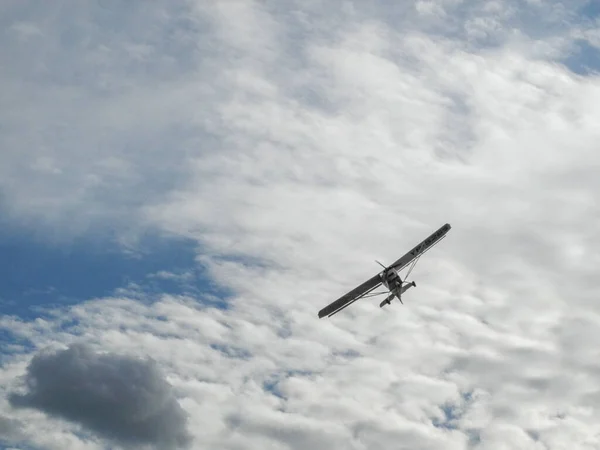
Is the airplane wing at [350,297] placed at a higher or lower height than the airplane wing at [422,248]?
lower

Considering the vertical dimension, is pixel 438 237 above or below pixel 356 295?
above

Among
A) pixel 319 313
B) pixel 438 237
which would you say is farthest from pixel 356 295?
pixel 438 237

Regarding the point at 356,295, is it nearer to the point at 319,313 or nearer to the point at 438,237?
the point at 319,313

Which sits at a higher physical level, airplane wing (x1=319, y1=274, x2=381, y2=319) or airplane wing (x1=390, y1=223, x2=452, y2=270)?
airplane wing (x1=390, y1=223, x2=452, y2=270)
